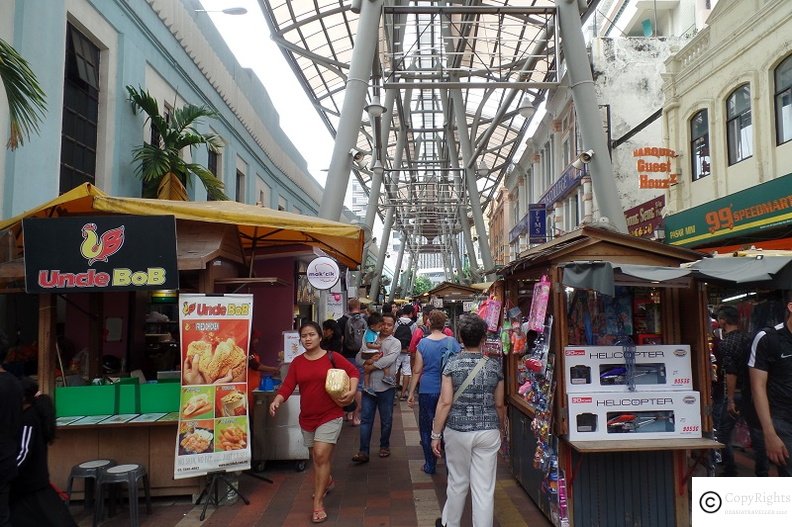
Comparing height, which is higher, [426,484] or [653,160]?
[653,160]

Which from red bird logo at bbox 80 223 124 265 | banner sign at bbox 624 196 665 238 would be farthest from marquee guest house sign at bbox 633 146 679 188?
red bird logo at bbox 80 223 124 265

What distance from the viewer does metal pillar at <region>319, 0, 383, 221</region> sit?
35.4 feet

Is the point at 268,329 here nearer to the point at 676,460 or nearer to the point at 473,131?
the point at 676,460

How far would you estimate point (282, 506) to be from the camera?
5297 mm

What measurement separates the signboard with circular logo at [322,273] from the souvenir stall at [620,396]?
15.8 ft

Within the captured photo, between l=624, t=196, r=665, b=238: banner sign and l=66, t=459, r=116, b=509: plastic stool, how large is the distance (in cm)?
1441

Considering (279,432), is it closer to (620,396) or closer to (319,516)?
(319,516)

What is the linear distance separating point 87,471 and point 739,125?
1368 cm

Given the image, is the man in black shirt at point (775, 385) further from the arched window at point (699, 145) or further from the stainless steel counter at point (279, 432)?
the arched window at point (699, 145)

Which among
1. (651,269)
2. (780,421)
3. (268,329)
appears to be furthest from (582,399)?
(268,329)

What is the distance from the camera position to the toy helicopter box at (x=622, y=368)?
4.45 m

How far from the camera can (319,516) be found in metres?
4.86

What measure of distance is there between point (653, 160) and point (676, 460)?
11.9 meters

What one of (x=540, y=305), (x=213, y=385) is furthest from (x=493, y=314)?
(x=213, y=385)
